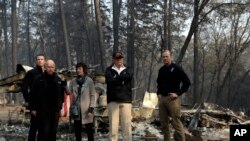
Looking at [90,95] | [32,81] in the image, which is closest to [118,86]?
[90,95]

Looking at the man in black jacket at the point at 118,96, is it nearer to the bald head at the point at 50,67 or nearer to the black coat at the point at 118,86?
the black coat at the point at 118,86

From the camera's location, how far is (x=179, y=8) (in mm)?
34188

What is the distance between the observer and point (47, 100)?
25.4 ft

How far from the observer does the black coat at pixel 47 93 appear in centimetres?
771

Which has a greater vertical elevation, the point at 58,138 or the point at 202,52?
the point at 202,52

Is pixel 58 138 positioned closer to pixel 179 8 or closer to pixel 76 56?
pixel 179 8

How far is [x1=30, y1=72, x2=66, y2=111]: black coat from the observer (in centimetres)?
771

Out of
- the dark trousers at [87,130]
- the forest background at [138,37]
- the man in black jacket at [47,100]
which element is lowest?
the dark trousers at [87,130]

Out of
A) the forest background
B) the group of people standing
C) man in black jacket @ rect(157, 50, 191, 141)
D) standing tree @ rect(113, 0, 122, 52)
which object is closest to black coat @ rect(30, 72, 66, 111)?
the group of people standing

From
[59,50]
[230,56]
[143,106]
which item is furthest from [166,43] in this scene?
[59,50]

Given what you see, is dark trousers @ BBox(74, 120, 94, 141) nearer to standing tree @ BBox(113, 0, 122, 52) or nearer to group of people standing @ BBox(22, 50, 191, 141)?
group of people standing @ BBox(22, 50, 191, 141)

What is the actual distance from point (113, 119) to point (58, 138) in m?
4.28

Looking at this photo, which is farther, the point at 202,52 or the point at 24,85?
the point at 202,52

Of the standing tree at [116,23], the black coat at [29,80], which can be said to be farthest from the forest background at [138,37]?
the black coat at [29,80]
